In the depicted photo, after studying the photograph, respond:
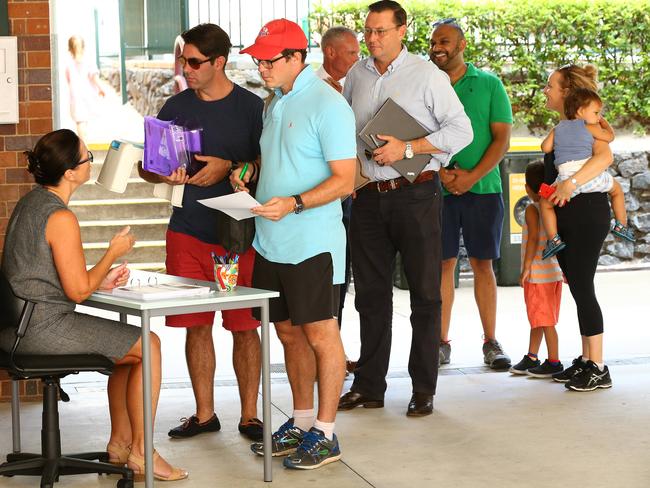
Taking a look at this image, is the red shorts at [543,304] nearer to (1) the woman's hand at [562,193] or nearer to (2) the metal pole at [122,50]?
(1) the woman's hand at [562,193]

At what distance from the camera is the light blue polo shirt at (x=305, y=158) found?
492 cm

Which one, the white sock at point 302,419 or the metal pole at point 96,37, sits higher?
the metal pole at point 96,37

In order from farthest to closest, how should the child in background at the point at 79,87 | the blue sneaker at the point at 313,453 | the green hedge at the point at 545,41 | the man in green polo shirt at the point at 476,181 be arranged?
the child in background at the point at 79,87
the green hedge at the point at 545,41
the man in green polo shirt at the point at 476,181
the blue sneaker at the point at 313,453

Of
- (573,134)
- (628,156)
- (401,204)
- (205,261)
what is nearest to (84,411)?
(205,261)

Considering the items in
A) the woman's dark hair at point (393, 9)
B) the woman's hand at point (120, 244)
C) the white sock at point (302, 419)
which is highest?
the woman's dark hair at point (393, 9)

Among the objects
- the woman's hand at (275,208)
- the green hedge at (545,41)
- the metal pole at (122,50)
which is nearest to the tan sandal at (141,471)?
the woman's hand at (275,208)

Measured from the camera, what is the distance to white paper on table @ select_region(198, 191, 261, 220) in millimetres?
4648

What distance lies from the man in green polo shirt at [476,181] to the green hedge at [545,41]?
5067mm

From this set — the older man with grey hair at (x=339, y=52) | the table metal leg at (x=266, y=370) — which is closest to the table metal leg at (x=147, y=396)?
the table metal leg at (x=266, y=370)

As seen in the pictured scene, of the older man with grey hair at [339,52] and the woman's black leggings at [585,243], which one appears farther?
the older man with grey hair at [339,52]

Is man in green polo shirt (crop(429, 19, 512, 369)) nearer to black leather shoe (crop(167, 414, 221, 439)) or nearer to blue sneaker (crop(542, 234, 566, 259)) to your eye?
blue sneaker (crop(542, 234, 566, 259))

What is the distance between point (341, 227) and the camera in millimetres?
5121

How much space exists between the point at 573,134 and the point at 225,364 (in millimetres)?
2503

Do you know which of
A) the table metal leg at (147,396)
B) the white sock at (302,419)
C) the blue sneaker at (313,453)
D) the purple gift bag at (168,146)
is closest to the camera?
the table metal leg at (147,396)
